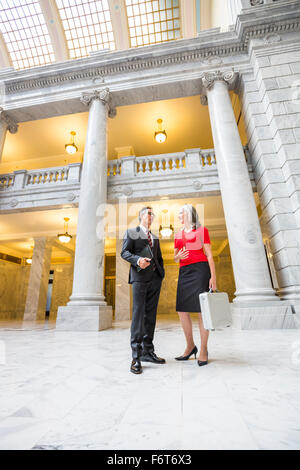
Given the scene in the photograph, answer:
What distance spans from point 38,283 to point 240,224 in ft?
36.4

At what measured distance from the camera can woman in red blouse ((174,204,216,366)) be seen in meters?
2.65

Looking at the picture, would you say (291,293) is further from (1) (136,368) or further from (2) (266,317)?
(1) (136,368)

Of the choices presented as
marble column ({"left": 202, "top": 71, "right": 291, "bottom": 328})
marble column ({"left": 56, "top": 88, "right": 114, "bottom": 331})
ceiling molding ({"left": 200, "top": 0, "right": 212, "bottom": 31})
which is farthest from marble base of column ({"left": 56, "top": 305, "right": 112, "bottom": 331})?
ceiling molding ({"left": 200, "top": 0, "right": 212, "bottom": 31})

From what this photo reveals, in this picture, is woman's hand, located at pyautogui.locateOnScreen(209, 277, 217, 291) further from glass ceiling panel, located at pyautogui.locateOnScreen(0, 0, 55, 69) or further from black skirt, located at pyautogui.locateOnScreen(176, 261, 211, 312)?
glass ceiling panel, located at pyautogui.locateOnScreen(0, 0, 55, 69)

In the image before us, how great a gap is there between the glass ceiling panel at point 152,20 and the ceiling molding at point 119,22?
1.12 ft

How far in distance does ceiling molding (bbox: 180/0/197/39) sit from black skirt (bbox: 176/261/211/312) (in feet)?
51.8

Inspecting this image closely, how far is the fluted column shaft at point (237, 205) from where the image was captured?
19.5ft

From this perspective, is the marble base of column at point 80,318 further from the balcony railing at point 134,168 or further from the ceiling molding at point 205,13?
the ceiling molding at point 205,13

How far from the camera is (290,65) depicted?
7.24 meters

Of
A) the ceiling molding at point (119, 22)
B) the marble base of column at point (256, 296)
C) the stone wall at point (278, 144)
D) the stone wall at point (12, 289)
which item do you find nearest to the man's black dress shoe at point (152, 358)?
the marble base of column at point (256, 296)

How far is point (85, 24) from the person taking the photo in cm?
1345

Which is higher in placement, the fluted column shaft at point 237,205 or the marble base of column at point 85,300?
the fluted column shaft at point 237,205

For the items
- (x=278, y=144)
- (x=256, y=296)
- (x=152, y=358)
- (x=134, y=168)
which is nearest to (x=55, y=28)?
(x=134, y=168)

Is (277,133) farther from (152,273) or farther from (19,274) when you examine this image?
(19,274)
